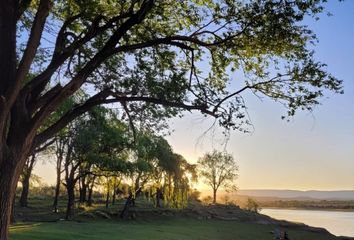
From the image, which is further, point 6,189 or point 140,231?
point 140,231

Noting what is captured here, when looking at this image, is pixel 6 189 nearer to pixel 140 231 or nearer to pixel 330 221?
pixel 140 231

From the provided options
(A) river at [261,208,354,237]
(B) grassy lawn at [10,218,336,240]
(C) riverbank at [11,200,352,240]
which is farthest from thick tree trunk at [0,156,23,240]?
(A) river at [261,208,354,237]

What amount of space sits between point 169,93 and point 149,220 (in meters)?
41.0

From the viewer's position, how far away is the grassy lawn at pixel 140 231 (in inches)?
1106

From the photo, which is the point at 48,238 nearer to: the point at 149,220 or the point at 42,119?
the point at 42,119

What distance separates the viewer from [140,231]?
37969 mm

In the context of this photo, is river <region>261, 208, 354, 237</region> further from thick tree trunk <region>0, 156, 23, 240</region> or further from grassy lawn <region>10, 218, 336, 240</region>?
thick tree trunk <region>0, 156, 23, 240</region>

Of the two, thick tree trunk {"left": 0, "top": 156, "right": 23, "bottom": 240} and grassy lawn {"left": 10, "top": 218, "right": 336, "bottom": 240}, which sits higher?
thick tree trunk {"left": 0, "top": 156, "right": 23, "bottom": 240}

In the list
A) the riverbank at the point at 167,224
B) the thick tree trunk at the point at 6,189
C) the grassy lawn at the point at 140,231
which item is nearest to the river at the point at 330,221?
the riverbank at the point at 167,224

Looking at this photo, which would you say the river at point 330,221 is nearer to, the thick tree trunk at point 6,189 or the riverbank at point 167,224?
the riverbank at point 167,224

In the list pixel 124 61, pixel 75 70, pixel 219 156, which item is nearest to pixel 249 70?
pixel 124 61

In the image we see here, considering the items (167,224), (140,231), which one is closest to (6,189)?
(140,231)

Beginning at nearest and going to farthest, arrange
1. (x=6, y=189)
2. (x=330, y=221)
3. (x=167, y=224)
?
(x=6, y=189) < (x=167, y=224) < (x=330, y=221)

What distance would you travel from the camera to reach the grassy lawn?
92.2ft
